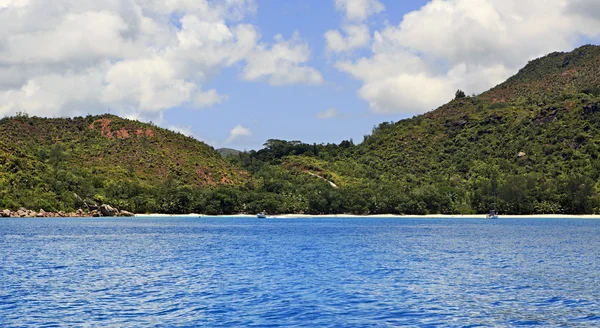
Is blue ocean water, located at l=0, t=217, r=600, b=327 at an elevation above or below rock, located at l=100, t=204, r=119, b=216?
below

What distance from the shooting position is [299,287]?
42250 millimetres

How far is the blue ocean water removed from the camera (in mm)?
31594

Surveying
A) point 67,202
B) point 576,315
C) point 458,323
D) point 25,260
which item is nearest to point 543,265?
point 576,315

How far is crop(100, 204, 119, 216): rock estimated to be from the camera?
194500mm

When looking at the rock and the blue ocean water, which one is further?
the rock

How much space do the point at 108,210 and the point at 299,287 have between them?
165 meters

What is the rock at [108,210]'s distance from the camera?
19450 cm

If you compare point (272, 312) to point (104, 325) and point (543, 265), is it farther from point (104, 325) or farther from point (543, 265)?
point (543, 265)

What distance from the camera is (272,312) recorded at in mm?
33188

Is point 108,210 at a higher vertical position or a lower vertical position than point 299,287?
higher

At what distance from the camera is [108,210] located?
19525 cm

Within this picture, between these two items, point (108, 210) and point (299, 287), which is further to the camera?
point (108, 210)

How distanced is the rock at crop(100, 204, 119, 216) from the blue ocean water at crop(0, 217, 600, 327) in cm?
12395

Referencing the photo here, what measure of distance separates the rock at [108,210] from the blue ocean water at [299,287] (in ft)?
407
